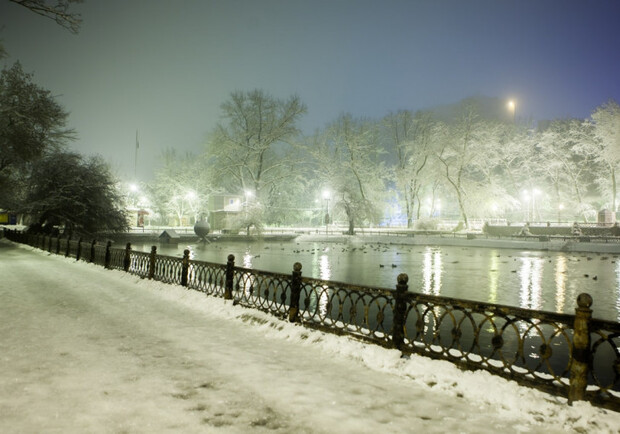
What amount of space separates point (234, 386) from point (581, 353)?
3923 millimetres

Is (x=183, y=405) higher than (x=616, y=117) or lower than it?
lower

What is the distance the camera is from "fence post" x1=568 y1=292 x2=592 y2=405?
421 centimetres

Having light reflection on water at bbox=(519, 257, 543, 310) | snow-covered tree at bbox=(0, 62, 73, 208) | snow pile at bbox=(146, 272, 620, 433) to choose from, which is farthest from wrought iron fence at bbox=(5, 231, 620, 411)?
snow-covered tree at bbox=(0, 62, 73, 208)

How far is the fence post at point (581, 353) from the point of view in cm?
421

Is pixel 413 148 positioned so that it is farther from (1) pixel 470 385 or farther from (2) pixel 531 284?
(1) pixel 470 385

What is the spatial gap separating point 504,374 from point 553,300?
26.2 ft

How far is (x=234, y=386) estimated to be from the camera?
15.3ft

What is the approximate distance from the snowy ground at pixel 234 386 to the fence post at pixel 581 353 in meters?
0.15

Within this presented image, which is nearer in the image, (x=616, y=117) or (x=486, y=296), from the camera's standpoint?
(x=486, y=296)

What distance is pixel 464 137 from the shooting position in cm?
4631

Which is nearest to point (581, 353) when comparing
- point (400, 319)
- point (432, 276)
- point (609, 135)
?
point (400, 319)

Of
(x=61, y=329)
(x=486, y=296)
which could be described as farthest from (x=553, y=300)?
(x=61, y=329)

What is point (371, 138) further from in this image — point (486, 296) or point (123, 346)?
point (123, 346)

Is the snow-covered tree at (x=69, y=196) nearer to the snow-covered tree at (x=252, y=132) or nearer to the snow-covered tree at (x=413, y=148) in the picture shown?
the snow-covered tree at (x=252, y=132)
